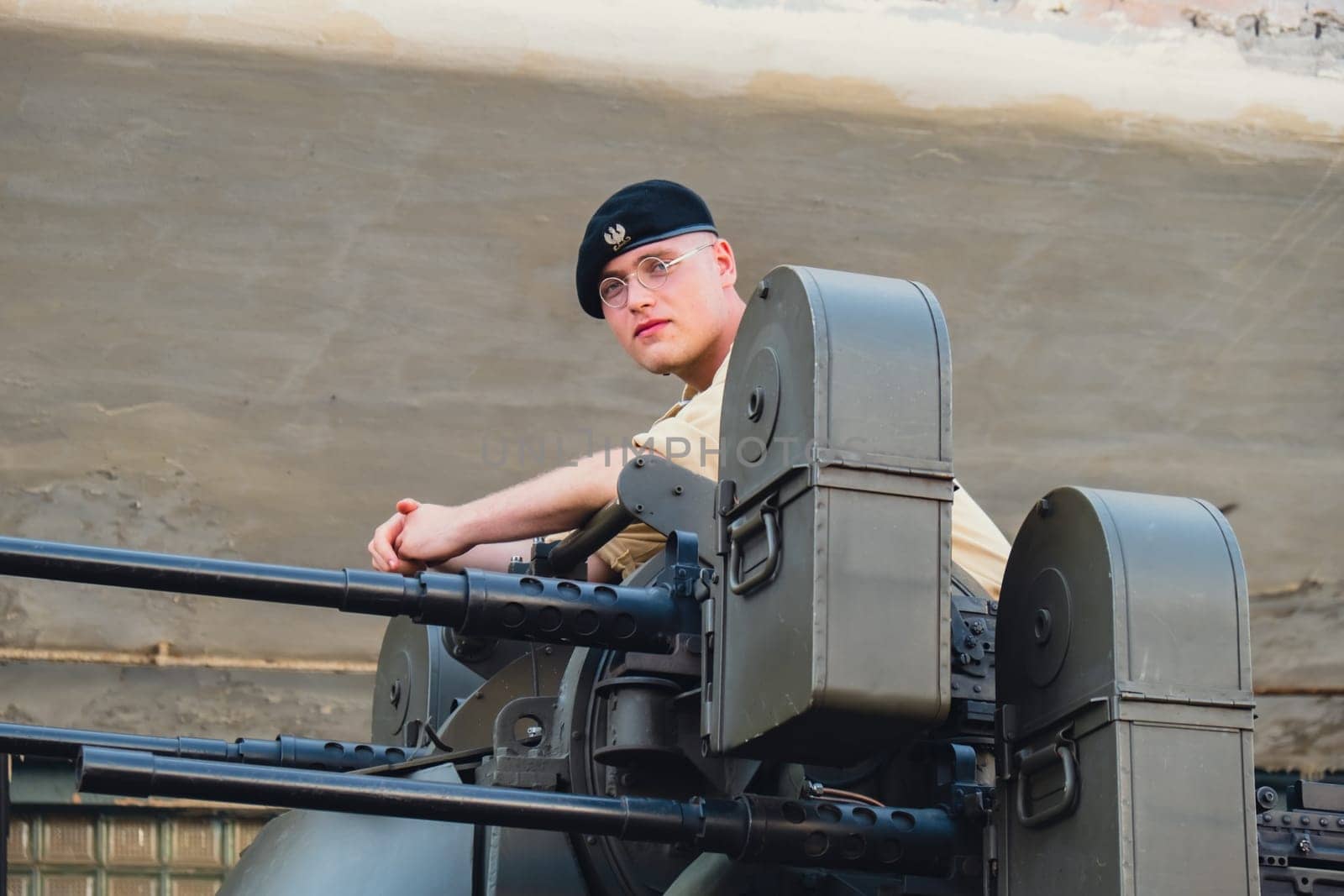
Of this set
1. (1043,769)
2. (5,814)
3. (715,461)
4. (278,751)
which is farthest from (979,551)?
(5,814)

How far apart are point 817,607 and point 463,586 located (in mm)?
820

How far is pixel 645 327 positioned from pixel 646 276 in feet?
0.38

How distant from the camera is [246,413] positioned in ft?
27.9

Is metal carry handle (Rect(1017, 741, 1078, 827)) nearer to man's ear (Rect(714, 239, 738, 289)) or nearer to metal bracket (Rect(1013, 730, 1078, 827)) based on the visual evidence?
metal bracket (Rect(1013, 730, 1078, 827))

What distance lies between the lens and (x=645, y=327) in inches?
166

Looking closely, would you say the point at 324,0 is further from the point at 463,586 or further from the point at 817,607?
the point at 817,607

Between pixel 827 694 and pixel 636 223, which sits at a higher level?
pixel 636 223

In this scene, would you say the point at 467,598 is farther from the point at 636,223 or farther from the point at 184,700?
the point at 184,700

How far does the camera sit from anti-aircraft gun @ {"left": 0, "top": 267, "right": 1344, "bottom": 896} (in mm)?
2838

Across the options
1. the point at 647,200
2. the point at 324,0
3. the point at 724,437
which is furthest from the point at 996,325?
the point at 724,437

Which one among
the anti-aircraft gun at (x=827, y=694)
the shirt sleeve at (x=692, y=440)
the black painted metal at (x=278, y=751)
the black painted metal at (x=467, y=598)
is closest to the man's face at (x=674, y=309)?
the shirt sleeve at (x=692, y=440)

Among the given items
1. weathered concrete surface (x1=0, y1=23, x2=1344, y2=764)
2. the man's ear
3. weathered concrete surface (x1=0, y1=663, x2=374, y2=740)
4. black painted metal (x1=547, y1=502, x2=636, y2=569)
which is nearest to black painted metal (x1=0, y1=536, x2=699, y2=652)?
black painted metal (x1=547, y1=502, x2=636, y2=569)

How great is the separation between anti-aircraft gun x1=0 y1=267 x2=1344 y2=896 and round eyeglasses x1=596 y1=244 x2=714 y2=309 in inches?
27.7

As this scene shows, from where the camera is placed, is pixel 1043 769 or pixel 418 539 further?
pixel 418 539
